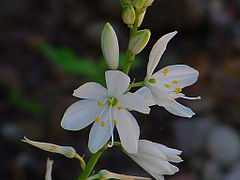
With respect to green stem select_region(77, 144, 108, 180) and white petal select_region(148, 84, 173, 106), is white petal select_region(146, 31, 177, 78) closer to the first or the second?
white petal select_region(148, 84, 173, 106)

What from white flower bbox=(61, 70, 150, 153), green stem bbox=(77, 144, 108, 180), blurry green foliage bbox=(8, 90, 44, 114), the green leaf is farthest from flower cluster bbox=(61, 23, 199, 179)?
blurry green foliage bbox=(8, 90, 44, 114)

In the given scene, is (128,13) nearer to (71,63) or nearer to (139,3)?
(139,3)

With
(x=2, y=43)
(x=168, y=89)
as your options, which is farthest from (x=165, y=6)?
(x=168, y=89)

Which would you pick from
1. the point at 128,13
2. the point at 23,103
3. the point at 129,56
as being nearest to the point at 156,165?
the point at 129,56

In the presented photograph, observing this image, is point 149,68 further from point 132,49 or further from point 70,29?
point 70,29

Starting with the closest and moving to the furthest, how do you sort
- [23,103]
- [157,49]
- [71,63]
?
[157,49], [71,63], [23,103]

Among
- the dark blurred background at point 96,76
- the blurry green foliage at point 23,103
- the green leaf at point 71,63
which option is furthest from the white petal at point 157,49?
the blurry green foliage at point 23,103

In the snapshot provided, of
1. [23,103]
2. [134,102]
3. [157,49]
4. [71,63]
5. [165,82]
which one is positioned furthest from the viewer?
[23,103]

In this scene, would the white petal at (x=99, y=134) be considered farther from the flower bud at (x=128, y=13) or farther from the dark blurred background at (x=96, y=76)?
the dark blurred background at (x=96, y=76)
